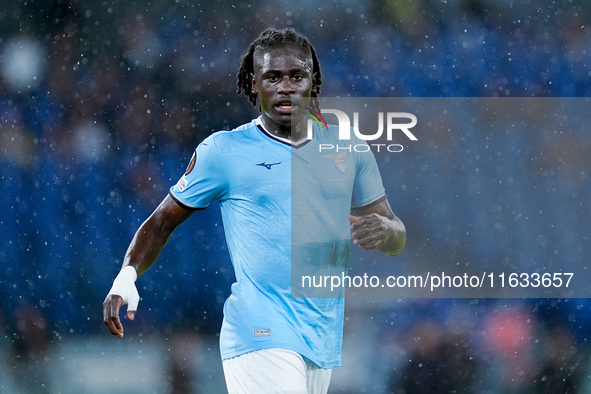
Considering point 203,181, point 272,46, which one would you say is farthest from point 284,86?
point 203,181

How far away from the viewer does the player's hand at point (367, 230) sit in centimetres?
391

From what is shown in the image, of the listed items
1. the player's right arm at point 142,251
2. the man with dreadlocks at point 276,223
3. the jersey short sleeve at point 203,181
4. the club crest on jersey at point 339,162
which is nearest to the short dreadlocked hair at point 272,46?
the man with dreadlocks at point 276,223

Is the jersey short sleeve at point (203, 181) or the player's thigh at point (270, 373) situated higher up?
the jersey short sleeve at point (203, 181)

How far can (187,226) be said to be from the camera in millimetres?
6891

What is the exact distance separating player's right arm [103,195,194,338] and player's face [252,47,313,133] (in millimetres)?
657

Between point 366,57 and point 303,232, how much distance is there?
2.77 meters

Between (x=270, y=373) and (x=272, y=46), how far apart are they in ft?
5.45

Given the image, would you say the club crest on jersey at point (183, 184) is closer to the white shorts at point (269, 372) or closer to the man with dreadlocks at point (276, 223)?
the man with dreadlocks at point (276, 223)

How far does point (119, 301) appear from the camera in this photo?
3961 mm

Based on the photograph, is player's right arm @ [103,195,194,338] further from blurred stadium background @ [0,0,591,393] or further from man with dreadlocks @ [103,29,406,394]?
blurred stadium background @ [0,0,591,393]

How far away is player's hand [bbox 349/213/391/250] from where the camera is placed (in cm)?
391

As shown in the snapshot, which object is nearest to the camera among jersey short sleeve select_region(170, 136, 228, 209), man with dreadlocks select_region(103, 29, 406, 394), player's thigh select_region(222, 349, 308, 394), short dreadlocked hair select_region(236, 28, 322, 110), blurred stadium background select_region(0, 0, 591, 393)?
player's thigh select_region(222, 349, 308, 394)

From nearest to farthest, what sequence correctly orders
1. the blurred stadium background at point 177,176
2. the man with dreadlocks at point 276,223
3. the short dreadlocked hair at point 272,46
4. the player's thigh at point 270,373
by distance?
the player's thigh at point 270,373
the man with dreadlocks at point 276,223
the short dreadlocked hair at point 272,46
the blurred stadium background at point 177,176

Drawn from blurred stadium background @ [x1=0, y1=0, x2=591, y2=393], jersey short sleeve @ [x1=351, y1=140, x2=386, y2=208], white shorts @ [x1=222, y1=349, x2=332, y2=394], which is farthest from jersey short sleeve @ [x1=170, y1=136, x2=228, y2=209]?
blurred stadium background @ [x1=0, y1=0, x2=591, y2=393]
